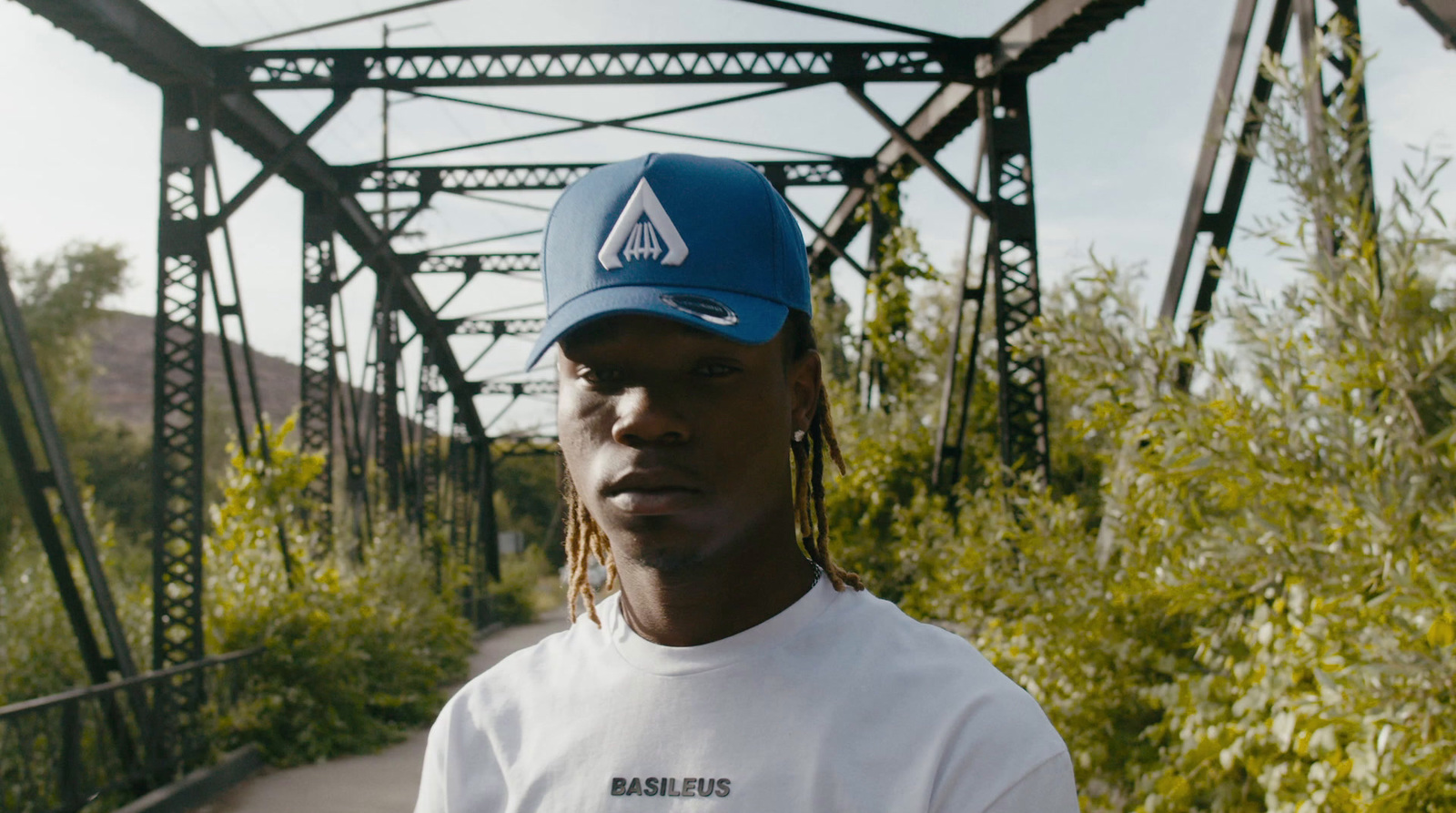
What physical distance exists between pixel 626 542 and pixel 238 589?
10.9m

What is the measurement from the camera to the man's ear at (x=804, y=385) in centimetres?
147

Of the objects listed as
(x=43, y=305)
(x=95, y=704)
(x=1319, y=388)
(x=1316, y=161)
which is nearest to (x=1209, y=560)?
(x=1319, y=388)

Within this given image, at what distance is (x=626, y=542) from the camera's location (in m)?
1.32

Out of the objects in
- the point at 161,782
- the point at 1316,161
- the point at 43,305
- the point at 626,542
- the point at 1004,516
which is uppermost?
the point at 43,305

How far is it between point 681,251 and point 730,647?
0.42 metres

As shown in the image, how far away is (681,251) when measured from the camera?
52.3 inches

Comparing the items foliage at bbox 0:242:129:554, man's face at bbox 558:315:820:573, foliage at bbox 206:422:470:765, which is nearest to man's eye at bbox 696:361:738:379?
man's face at bbox 558:315:820:573

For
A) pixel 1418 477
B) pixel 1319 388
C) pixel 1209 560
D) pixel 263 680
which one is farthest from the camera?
pixel 263 680

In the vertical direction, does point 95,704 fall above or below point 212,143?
below

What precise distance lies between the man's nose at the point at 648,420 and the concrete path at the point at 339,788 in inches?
319

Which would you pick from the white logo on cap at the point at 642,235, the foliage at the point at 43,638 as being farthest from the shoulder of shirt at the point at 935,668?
the foliage at the point at 43,638

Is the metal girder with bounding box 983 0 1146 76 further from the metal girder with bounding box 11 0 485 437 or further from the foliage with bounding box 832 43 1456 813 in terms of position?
the metal girder with bounding box 11 0 485 437

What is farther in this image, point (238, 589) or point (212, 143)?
point (238, 589)

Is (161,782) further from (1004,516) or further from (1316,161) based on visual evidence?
(1316,161)
